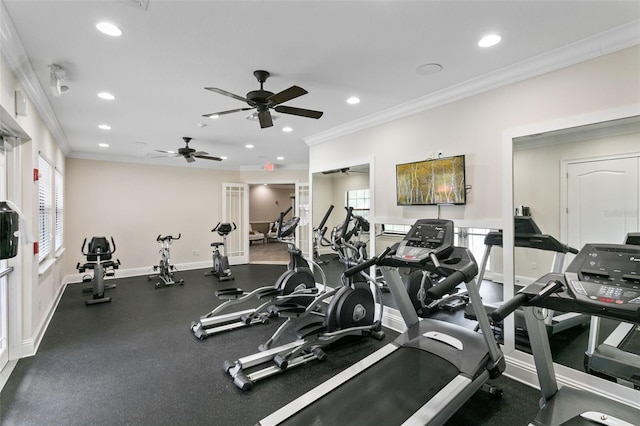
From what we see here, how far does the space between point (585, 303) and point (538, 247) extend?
1359mm

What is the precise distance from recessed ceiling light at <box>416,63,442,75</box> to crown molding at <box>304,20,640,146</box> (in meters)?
0.45

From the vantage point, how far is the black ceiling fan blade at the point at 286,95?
244 cm

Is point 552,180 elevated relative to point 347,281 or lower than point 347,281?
elevated

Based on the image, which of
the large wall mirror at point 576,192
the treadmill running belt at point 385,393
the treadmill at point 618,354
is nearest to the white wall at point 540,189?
the large wall mirror at point 576,192

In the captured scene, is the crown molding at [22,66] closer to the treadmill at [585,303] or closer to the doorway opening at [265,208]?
the treadmill at [585,303]

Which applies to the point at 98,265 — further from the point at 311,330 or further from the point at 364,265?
the point at 364,265

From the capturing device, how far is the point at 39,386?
8.23 ft

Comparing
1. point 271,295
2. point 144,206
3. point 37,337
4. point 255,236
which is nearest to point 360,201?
point 271,295

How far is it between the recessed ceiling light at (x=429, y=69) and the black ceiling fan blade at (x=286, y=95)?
110 cm

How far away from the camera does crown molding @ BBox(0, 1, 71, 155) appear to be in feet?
6.57

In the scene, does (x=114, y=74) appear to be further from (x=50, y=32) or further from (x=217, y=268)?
(x=217, y=268)

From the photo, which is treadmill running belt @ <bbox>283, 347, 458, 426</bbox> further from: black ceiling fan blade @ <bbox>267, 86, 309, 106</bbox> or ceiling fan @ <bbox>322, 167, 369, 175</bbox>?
ceiling fan @ <bbox>322, 167, 369, 175</bbox>

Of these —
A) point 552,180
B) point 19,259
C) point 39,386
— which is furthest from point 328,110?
point 39,386

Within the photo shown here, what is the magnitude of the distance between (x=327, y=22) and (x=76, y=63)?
221cm
